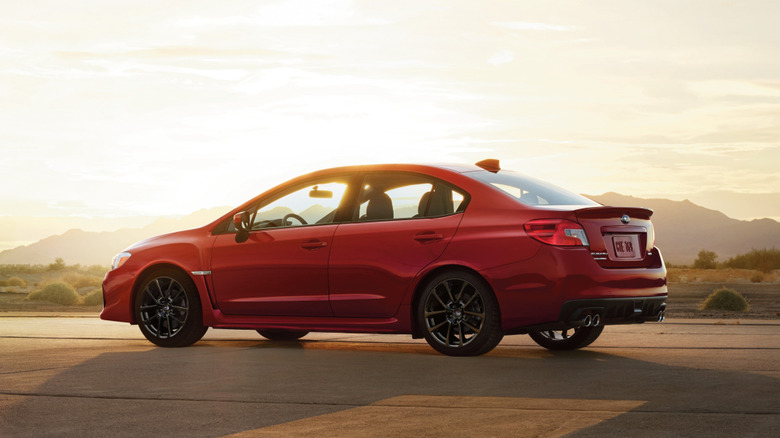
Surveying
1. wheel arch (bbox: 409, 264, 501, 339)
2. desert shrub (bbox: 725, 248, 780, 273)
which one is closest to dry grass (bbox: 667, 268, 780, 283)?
desert shrub (bbox: 725, 248, 780, 273)

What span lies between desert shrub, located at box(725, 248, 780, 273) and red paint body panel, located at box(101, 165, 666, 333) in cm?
7333

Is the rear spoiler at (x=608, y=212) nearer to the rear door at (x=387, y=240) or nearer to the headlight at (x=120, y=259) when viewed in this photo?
the rear door at (x=387, y=240)

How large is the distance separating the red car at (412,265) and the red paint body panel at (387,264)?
1 centimetres

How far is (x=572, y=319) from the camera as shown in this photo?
9219 mm

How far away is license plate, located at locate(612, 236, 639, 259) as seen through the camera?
9.59 meters

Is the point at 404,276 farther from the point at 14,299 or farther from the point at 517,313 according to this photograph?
the point at 14,299

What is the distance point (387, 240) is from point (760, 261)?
77.1 meters

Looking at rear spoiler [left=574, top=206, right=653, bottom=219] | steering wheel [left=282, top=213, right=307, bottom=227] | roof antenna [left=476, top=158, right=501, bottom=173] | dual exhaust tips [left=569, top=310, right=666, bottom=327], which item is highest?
roof antenna [left=476, top=158, right=501, bottom=173]

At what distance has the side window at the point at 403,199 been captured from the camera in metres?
10.1

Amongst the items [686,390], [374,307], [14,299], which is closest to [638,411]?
[686,390]

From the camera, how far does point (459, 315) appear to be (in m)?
9.72

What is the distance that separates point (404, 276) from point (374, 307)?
1.54ft

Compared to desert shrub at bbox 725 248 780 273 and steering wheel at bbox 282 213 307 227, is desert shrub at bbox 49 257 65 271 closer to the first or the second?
desert shrub at bbox 725 248 780 273

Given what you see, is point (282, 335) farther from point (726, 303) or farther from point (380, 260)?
point (726, 303)
